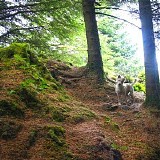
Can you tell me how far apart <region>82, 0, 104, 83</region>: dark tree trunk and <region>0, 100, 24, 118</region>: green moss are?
4970mm

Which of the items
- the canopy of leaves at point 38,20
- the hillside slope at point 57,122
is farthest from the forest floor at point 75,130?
the canopy of leaves at point 38,20

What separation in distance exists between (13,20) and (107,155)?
7.88 m

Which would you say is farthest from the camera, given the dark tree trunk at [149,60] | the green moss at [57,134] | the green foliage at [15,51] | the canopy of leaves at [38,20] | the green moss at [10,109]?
the canopy of leaves at [38,20]

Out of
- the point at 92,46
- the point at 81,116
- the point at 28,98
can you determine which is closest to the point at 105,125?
the point at 81,116

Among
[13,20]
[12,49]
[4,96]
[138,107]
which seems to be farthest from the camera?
[13,20]

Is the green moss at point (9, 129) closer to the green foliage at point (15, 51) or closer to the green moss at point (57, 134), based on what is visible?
the green moss at point (57, 134)

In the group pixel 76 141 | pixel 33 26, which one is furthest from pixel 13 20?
pixel 76 141

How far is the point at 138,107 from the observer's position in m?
9.31

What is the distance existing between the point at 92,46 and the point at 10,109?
222 inches

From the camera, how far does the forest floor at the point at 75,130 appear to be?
512 centimetres

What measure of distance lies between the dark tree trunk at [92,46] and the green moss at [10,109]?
4.97 metres

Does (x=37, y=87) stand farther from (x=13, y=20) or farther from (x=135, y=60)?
(x=135, y=60)

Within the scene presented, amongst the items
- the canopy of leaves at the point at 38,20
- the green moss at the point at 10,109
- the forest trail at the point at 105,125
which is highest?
the canopy of leaves at the point at 38,20

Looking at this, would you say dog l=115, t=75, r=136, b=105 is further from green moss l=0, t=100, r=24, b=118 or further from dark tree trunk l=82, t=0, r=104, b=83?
green moss l=0, t=100, r=24, b=118
